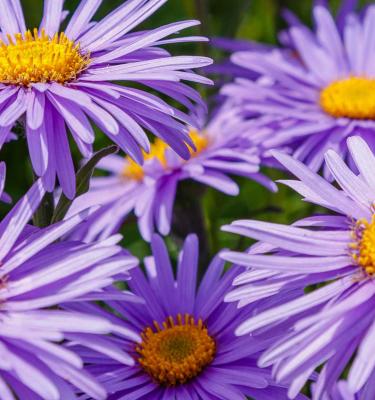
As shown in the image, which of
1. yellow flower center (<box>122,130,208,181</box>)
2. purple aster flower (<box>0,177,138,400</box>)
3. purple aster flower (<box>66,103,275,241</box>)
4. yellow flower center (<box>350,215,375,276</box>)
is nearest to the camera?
purple aster flower (<box>0,177,138,400</box>)

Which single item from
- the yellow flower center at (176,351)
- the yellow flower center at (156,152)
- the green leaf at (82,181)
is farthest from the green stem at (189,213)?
the green leaf at (82,181)

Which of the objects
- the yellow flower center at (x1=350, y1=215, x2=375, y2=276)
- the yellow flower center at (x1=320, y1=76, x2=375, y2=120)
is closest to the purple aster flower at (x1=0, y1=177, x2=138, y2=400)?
the yellow flower center at (x1=350, y1=215, x2=375, y2=276)

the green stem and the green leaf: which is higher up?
the green leaf

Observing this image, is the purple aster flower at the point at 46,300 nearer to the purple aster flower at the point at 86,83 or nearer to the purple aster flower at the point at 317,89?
the purple aster flower at the point at 86,83

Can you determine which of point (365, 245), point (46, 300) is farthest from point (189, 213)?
point (46, 300)

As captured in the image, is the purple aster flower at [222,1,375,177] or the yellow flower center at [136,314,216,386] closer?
the yellow flower center at [136,314,216,386]

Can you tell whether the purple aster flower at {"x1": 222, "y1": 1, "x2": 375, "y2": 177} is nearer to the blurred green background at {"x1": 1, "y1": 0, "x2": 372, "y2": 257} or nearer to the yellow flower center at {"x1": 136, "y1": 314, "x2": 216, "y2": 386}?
the blurred green background at {"x1": 1, "y1": 0, "x2": 372, "y2": 257}

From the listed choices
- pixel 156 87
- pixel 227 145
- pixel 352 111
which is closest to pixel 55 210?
pixel 156 87
